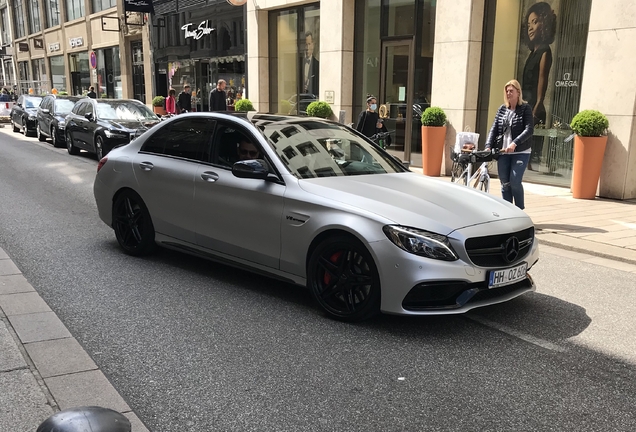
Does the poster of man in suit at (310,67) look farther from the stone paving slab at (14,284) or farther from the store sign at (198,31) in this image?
the stone paving slab at (14,284)

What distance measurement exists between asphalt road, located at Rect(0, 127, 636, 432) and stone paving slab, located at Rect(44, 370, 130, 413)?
0.09 meters

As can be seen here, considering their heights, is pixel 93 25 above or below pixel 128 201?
above

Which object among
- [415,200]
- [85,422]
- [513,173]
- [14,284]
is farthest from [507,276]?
[14,284]

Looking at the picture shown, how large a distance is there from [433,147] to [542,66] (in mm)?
2823

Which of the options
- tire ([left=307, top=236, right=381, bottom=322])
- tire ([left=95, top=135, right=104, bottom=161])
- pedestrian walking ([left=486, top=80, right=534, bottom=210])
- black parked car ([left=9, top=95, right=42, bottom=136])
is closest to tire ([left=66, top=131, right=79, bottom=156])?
tire ([left=95, top=135, right=104, bottom=161])

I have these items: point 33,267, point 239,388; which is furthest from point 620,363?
point 33,267

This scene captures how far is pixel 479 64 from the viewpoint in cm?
1323

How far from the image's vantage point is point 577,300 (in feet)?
17.4

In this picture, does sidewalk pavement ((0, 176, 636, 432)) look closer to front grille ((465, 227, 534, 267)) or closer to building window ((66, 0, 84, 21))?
front grille ((465, 227, 534, 267))

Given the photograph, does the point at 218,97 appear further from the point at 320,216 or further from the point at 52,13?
the point at 52,13

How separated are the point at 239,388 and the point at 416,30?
1277cm

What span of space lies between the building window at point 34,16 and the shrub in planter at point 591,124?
51.1 m

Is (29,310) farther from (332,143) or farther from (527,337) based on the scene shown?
(527,337)

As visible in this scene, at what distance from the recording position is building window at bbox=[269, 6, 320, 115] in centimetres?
1845
